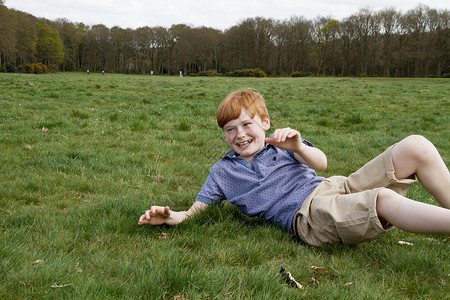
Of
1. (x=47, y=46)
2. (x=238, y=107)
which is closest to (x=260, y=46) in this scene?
(x=47, y=46)

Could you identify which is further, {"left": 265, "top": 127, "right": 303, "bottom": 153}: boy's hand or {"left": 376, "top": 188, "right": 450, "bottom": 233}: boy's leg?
{"left": 265, "top": 127, "right": 303, "bottom": 153}: boy's hand

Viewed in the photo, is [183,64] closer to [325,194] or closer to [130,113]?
[130,113]

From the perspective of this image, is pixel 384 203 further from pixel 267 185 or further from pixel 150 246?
pixel 150 246

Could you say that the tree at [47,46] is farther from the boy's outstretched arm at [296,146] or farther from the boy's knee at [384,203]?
the boy's knee at [384,203]

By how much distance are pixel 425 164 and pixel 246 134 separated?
128 centimetres

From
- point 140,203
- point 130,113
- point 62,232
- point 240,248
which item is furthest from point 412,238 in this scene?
point 130,113

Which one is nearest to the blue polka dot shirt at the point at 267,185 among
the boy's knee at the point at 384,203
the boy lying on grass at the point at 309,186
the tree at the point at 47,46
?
the boy lying on grass at the point at 309,186

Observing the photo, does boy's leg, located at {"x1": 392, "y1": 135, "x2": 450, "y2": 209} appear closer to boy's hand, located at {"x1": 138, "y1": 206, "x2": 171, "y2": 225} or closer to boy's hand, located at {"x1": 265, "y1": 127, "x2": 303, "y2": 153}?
boy's hand, located at {"x1": 265, "y1": 127, "x2": 303, "y2": 153}

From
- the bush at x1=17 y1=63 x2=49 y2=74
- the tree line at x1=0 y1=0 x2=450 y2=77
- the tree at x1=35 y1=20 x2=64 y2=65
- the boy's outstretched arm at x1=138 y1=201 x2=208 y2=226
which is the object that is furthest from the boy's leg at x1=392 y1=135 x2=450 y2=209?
the tree at x1=35 y1=20 x2=64 y2=65

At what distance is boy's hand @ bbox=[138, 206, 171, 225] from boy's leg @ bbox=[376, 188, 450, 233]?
1446mm

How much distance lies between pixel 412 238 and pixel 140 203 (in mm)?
2308

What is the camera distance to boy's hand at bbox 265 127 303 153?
2473 mm

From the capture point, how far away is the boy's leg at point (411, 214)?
2049 millimetres

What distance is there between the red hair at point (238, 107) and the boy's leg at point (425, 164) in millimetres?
1024
